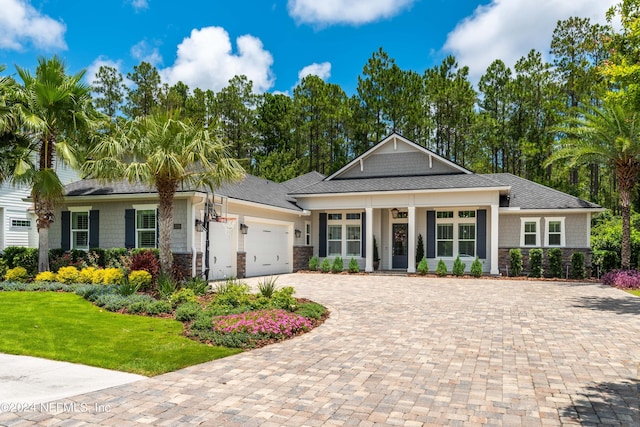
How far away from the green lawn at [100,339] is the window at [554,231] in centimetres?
1694

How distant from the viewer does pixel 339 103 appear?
114ft

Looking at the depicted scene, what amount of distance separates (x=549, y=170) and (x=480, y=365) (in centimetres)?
2945

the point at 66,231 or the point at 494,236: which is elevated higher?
the point at 66,231

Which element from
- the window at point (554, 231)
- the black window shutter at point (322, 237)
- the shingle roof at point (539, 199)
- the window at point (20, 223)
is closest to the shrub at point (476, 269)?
the shingle roof at point (539, 199)

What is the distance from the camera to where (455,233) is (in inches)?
835

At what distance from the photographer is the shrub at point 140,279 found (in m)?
12.4

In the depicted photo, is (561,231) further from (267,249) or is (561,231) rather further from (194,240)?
(194,240)

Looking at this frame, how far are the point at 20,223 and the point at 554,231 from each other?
2410 centimetres

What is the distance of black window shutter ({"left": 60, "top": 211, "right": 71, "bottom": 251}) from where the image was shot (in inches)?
689

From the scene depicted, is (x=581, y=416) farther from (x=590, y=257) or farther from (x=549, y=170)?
A: (x=549, y=170)

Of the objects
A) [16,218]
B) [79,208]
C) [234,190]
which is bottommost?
[16,218]

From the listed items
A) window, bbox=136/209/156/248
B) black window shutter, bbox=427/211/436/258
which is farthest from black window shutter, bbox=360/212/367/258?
window, bbox=136/209/156/248

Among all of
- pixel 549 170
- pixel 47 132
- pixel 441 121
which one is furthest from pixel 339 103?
pixel 47 132

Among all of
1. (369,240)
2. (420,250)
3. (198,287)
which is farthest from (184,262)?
(420,250)
